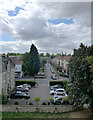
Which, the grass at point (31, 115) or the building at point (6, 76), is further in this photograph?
the building at point (6, 76)

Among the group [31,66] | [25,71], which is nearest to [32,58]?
[31,66]

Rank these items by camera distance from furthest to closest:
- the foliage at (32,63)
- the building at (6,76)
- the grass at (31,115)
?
the foliage at (32,63) < the building at (6,76) < the grass at (31,115)

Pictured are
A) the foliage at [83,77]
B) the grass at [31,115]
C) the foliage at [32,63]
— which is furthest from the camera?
the foliage at [32,63]

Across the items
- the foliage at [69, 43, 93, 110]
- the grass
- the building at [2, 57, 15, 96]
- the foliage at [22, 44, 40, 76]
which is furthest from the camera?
the foliage at [22, 44, 40, 76]

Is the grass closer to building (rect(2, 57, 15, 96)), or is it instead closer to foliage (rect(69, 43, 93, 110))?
foliage (rect(69, 43, 93, 110))

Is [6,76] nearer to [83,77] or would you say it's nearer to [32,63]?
[83,77]

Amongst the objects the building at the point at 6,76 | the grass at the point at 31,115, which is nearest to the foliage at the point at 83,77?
the grass at the point at 31,115

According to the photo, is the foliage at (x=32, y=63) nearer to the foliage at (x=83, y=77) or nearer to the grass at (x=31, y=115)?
the grass at (x=31, y=115)

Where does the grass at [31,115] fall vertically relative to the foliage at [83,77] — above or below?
below

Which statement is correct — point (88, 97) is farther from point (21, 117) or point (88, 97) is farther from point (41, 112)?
point (21, 117)

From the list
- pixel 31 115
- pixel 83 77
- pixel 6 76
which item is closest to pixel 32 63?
pixel 6 76

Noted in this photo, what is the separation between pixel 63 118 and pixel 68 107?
151cm

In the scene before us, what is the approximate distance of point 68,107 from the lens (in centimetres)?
1170

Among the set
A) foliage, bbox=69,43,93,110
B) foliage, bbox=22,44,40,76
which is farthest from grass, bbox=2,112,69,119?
foliage, bbox=22,44,40,76
